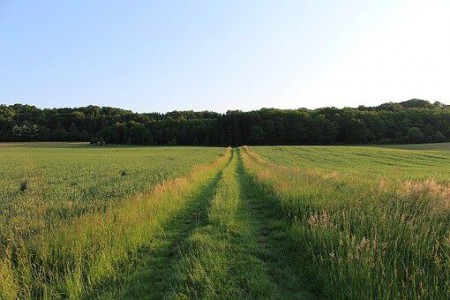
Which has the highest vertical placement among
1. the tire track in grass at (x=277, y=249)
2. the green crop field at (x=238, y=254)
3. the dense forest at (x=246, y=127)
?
the dense forest at (x=246, y=127)

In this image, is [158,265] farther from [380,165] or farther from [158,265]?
[380,165]

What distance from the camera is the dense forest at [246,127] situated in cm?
11419

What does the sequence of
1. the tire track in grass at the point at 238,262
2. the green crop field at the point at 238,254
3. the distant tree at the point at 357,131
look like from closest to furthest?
the green crop field at the point at 238,254
the tire track in grass at the point at 238,262
the distant tree at the point at 357,131

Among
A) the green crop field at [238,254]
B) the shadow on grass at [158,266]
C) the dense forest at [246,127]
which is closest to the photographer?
the green crop field at [238,254]

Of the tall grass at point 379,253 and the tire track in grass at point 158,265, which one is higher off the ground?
the tall grass at point 379,253

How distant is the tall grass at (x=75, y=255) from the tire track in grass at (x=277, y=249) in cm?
292

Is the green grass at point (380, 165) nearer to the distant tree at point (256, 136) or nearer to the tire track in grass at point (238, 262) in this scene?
the tire track in grass at point (238, 262)

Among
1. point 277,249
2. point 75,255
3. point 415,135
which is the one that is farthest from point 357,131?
point 75,255

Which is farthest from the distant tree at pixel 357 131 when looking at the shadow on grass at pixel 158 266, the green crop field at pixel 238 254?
the shadow on grass at pixel 158 266

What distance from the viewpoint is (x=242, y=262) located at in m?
7.24

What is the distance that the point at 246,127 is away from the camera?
138 meters

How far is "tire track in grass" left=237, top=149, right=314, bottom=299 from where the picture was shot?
20.0ft

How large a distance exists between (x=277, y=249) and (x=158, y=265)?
2.78m

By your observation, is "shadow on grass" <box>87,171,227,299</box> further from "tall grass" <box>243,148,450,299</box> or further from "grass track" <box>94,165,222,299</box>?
"tall grass" <box>243,148,450,299</box>
